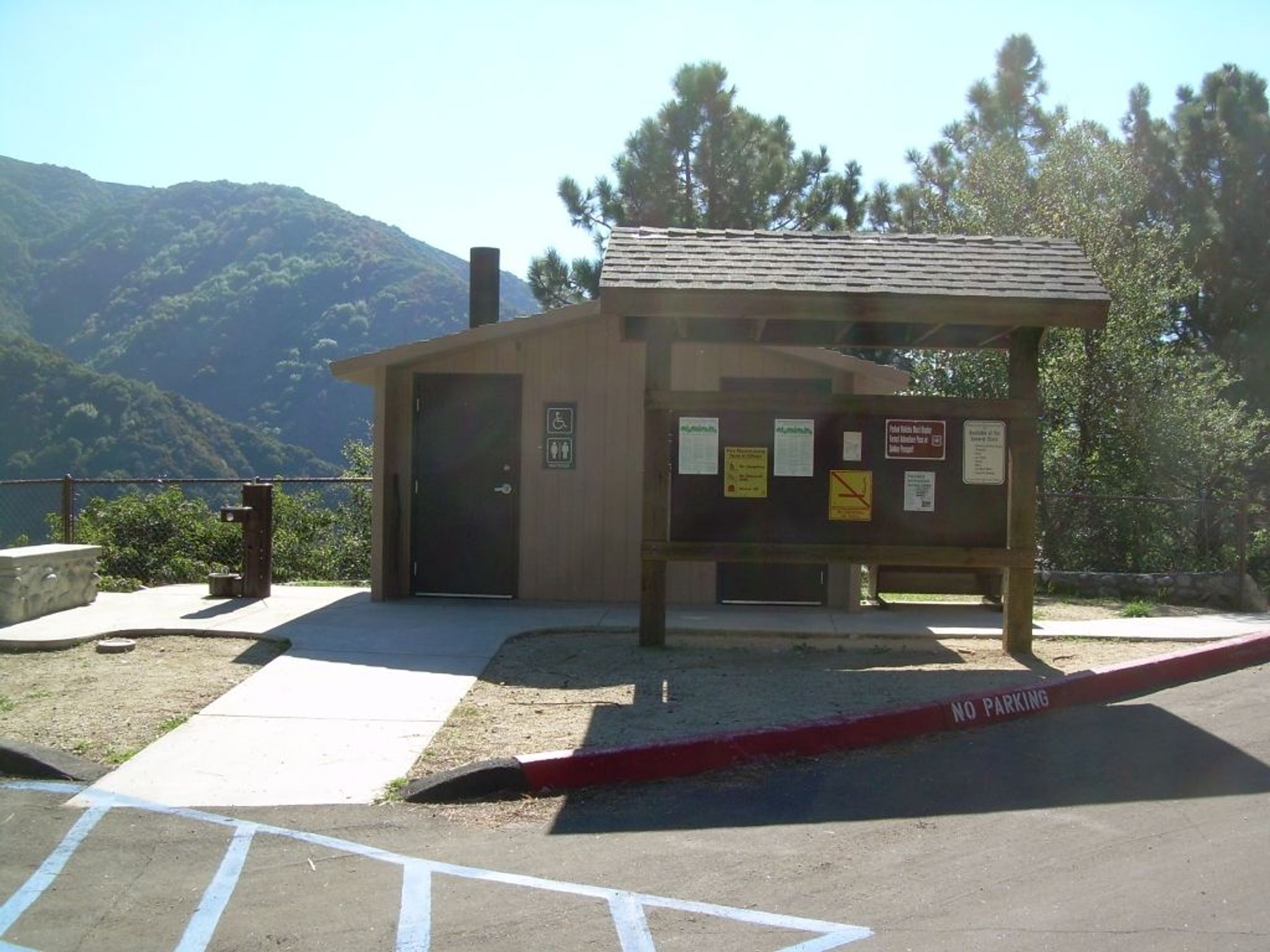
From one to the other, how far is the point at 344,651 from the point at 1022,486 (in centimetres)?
543

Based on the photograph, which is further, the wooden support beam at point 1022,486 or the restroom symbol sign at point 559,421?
the restroom symbol sign at point 559,421

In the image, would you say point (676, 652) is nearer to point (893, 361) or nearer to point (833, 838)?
point (833, 838)

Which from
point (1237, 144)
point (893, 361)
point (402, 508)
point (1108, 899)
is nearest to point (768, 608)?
point (402, 508)

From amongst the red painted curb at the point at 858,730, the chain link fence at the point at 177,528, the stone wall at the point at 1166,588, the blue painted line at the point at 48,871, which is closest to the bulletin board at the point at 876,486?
the red painted curb at the point at 858,730

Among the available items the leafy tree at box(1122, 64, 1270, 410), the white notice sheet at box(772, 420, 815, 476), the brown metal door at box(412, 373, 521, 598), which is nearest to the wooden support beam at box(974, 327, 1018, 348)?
the white notice sheet at box(772, 420, 815, 476)

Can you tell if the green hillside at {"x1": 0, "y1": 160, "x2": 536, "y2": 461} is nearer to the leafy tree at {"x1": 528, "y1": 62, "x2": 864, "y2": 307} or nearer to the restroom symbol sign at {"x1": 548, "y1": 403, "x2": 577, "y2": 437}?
the leafy tree at {"x1": 528, "y1": 62, "x2": 864, "y2": 307}

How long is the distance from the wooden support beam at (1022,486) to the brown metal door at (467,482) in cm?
510

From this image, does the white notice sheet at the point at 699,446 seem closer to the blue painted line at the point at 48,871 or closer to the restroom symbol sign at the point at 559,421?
the restroom symbol sign at the point at 559,421

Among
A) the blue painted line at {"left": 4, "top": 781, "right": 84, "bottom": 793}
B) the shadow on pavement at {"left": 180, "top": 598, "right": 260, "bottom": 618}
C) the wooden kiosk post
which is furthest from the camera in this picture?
the shadow on pavement at {"left": 180, "top": 598, "right": 260, "bottom": 618}

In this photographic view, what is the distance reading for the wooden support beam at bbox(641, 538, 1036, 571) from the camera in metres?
9.39

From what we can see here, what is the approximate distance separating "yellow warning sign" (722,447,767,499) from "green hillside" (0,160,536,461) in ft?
90.8

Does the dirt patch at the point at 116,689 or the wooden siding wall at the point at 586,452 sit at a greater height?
the wooden siding wall at the point at 586,452

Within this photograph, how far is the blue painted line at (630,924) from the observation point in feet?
14.1

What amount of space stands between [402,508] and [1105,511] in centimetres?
942
